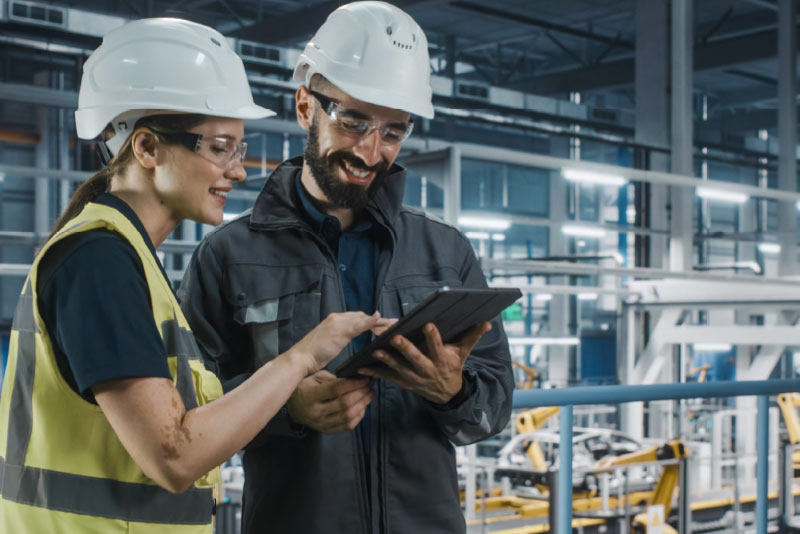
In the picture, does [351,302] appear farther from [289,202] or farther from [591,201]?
[591,201]

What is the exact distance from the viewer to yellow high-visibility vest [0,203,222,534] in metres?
1.14

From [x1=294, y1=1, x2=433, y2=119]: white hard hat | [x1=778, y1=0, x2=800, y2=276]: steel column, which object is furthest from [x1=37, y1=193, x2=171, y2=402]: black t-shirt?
[x1=778, y1=0, x2=800, y2=276]: steel column

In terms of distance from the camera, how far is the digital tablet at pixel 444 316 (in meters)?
1.34

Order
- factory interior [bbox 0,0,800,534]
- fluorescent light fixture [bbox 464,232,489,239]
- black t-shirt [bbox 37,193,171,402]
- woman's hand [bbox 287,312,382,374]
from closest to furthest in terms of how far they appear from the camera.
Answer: black t-shirt [bbox 37,193,171,402] → woman's hand [bbox 287,312,382,374] → factory interior [bbox 0,0,800,534] → fluorescent light fixture [bbox 464,232,489,239]

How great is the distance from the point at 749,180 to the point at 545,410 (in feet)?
51.2

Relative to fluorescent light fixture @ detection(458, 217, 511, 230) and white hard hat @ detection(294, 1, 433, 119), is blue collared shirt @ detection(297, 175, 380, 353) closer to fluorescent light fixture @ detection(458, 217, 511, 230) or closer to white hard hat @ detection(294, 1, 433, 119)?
white hard hat @ detection(294, 1, 433, 119)

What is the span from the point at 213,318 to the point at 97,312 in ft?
1.83

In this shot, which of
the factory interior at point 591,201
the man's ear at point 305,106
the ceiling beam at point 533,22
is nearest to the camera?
the man's ear at point 305,106

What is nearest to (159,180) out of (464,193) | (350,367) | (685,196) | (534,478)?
(350,367)

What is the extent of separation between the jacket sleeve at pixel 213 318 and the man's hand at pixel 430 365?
292mm

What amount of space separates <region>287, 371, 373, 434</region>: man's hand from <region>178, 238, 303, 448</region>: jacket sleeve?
147 mm

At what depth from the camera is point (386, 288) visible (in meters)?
1.64

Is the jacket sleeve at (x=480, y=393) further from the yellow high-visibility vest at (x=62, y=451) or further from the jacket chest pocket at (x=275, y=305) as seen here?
the yellow high-visibility vest at (x=62, y=451)

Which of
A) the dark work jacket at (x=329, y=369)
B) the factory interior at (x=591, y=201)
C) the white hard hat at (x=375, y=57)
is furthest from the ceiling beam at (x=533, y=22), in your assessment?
the dark work jacket at (x=329, y=369)
